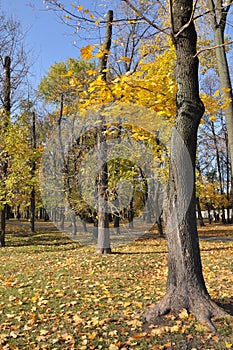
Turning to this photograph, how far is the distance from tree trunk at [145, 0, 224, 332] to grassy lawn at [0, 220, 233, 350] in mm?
225

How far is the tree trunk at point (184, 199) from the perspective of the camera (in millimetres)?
3988

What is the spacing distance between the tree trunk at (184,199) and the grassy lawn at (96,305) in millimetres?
225

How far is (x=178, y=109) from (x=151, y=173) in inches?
424

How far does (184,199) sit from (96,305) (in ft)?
7.14

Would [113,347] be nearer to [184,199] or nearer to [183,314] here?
[183,314]

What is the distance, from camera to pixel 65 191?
45.0 feet

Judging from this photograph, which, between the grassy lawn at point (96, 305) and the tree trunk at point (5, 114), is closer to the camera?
the grassy lawn at point (96, 305)

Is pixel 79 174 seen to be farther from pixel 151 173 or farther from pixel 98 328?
pixel 98 328

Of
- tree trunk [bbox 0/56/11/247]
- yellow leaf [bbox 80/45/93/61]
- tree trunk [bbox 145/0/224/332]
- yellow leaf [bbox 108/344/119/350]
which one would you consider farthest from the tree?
tree trunk [bbox 0/56/11/247]

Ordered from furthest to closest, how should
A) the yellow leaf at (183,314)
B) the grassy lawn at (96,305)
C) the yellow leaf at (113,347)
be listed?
1. the yellow leaf at (183,314)
2. the grassy lawn at (96,305)
3. the yellow leaf at (113,347)

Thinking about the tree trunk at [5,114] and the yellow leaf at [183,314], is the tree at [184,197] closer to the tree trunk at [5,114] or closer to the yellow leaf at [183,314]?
the yellow leaf at [183,314]

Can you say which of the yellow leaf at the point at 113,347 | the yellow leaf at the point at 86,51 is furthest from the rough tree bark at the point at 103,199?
the yellow leaf at the point at 113,347

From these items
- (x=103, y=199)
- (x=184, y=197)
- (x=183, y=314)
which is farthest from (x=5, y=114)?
(x=183, y=314)

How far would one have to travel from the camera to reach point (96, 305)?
4746 mm
